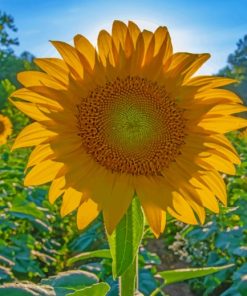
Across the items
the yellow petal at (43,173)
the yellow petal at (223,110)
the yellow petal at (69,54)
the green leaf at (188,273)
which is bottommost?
the green leaf at (188,273)

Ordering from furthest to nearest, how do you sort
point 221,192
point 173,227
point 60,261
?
1. point 173,227
2. point 60,261
3. point 221,192

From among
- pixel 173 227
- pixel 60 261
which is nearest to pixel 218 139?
pixel 60 261

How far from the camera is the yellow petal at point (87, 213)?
56.6 inches

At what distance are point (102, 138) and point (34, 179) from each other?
188mm

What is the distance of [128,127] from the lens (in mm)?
1526

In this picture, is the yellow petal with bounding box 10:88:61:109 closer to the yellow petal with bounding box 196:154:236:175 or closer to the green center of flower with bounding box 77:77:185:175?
the green center of flower with bounding box 77:77:185:175

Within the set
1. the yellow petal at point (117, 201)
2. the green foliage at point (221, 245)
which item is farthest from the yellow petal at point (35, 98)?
the green foliage at point (221, 245)

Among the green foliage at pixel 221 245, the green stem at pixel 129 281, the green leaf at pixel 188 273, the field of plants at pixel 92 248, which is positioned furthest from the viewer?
the green foliage at pixel 221 245

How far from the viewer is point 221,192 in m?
1.51

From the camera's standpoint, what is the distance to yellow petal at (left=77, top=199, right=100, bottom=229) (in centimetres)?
144

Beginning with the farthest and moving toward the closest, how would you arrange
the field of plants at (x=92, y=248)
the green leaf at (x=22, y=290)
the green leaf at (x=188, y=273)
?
the field of plants at (x=92, y=248) → the green leaf at (x=188, y=273) → the green leaf at (x=22, y=290)

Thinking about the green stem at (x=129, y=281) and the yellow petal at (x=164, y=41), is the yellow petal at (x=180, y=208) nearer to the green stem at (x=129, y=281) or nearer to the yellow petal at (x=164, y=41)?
the green stem at (x=129, y=281)

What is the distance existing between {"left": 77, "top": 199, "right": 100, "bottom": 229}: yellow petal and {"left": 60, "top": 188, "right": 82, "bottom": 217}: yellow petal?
22 millimetres

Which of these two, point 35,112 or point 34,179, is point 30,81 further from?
point 34,179
